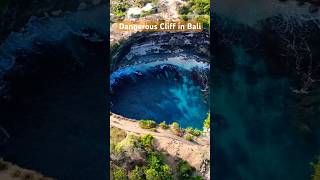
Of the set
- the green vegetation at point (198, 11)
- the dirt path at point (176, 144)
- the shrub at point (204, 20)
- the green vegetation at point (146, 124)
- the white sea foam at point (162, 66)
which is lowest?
the dirt path at point (176, 144)

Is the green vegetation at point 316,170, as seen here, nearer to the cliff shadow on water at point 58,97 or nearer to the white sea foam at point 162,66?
the white sea foam at point 162,66

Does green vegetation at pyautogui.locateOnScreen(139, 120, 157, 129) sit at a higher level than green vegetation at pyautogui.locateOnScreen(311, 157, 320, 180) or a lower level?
higher

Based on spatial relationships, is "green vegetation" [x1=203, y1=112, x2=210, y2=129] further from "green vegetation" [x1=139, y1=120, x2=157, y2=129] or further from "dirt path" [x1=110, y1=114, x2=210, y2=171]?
"green vegetation" [x1=139, y1=120, x2=157, y2=129]

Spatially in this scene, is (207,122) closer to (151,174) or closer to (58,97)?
(151,174)

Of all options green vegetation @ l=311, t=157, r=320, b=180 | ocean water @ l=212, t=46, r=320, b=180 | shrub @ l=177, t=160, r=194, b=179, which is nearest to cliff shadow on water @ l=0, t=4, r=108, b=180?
shrub @ l=177, t=160, r=194, b=179

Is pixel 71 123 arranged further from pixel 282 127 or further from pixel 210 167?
pixel 282 127

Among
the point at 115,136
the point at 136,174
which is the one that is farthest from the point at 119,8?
the point at 136,174

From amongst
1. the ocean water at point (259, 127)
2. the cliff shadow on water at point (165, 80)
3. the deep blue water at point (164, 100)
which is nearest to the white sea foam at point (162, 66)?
the cliff shadow on water at point (165, 80)
